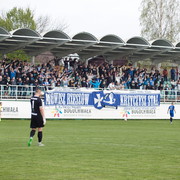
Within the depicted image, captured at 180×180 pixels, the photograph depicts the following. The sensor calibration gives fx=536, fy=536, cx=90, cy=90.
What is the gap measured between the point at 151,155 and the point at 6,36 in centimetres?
2544

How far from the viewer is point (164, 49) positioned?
4803 centimetres

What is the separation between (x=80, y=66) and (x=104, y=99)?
6338mm

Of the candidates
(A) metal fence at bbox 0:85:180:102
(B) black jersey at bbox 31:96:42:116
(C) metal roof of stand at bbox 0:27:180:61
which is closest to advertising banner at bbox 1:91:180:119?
(A) metal fence at bbox 0:85:180:102

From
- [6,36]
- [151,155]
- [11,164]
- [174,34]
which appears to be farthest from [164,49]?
[11,164]

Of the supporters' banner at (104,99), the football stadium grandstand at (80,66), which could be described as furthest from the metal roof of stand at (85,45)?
the supporters' banner at (104,99)

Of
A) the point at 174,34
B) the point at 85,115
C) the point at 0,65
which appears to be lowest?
the point at 85,115

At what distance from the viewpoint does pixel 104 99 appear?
39.5 meters

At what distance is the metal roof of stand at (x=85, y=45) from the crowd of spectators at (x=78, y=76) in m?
1.24

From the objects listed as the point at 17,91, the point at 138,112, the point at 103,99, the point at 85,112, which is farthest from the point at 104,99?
the point at 17,91

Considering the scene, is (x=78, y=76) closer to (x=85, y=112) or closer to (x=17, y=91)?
(x=85, y=112)

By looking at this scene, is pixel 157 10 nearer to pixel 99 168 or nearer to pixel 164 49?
pixel 164 49

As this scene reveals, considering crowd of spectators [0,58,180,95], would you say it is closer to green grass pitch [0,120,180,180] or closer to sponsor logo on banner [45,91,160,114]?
sponsor logo on banner [45,91,160,114]

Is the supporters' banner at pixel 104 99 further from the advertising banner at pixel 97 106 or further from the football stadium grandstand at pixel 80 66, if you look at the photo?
the football stadium grandstand at pixel 80 66

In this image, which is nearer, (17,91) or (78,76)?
(17,91)
